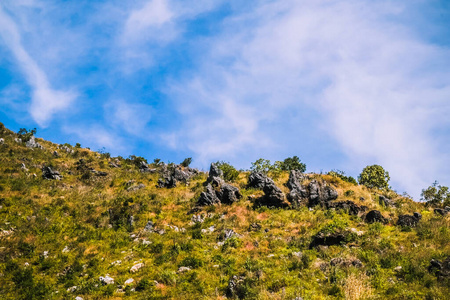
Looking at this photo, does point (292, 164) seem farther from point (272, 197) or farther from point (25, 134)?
point (25, 134)

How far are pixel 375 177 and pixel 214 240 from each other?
44902 mm

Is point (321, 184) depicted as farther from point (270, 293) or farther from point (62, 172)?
point (62, 172)

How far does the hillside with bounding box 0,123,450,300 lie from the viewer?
12195 millimetres

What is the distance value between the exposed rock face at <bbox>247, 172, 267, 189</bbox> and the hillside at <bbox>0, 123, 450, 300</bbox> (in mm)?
141

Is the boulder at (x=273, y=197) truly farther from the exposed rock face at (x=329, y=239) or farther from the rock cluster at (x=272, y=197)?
the exposed rock face at (x=329, y=239)

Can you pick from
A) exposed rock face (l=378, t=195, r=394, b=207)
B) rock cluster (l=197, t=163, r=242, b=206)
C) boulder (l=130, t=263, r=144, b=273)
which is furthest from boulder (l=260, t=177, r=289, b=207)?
boulder (l=130, t=263, r=144, b=273)

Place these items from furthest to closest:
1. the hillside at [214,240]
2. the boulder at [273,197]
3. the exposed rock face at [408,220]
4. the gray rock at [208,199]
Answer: the gray rock at [208,199] → the boulder at [273,197] → the exposed rock face at [408,220] → the hillside at [214,240]

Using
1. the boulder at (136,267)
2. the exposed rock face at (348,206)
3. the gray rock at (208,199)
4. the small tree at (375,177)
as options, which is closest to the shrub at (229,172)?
the gray rock at (208,199)

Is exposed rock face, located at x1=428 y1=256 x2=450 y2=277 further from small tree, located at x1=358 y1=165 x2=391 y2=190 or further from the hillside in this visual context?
small tree, located at x1=358 y1=165 x2=391 y2=190

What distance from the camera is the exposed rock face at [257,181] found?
2888 centimetres

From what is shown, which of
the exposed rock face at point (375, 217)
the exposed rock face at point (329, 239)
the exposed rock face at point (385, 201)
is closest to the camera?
the exposed rock face at point (329, 239)

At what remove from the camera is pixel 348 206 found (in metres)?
22.7

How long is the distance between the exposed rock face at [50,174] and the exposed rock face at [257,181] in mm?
24875

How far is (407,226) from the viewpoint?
18219 mm
